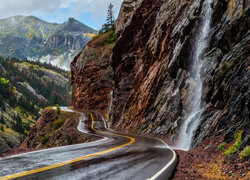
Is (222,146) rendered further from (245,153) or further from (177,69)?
(177,69)

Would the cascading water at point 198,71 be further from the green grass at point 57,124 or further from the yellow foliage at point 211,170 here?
the green grass at point 57,124

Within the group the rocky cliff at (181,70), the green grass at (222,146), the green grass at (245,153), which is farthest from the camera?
the rocky cliff at (181,70)

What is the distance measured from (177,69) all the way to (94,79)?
3924cm

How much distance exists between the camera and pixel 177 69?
2575 centimetres

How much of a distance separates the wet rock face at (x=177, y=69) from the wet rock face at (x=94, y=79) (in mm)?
13820

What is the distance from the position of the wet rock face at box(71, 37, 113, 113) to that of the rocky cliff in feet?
46.9

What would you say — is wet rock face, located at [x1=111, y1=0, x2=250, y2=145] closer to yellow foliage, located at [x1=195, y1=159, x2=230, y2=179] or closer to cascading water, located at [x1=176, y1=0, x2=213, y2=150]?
cascading water, located at [x1=176, y1=0, x2=213, y2=150]

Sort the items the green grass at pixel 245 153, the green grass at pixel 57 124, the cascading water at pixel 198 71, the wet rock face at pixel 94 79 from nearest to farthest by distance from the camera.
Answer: the green grass at pixel 245 153, the cascading water at pixel 198 71, the green grass at pixel 57 124, the wet rock face at pixel 94 79

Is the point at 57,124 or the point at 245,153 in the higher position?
the point at 245,153

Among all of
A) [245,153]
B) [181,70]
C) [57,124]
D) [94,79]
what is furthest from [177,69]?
[94,79]

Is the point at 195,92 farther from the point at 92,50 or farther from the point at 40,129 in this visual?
the point at 92,50

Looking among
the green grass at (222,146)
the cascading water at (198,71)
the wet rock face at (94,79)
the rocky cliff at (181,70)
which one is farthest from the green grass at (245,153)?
the wet rock face at (94,79)

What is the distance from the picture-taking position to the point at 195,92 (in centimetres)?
2077

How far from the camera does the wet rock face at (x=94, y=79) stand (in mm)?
59125
